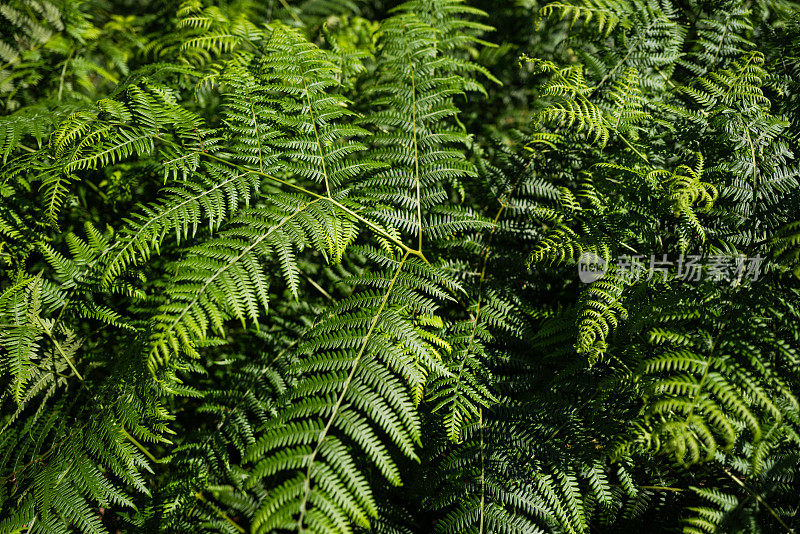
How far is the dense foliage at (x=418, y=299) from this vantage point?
1762 mm

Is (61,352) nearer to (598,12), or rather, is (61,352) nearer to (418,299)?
(418,299)

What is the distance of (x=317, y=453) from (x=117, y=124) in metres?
1.83

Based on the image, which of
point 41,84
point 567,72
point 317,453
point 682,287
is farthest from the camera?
point 41,84

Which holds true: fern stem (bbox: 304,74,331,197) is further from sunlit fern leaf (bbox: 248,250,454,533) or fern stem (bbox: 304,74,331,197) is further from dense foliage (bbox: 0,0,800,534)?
sunlit fern leaf (bbox: 248,250,454,533)

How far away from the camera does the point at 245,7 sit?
3.67m

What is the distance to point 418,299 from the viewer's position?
2092 mm

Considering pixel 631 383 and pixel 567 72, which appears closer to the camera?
pixel 631 383

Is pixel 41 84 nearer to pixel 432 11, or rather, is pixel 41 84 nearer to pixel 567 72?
pixel 432 11

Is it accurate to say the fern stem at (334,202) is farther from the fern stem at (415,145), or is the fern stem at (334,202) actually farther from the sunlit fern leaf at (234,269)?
the fern stem at (415,145)

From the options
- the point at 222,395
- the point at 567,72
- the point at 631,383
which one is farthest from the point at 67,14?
the point at 631,383

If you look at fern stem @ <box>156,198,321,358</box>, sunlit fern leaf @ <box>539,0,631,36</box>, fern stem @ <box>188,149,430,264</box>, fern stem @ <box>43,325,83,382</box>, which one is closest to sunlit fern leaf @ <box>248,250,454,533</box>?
fern stem @ <box>188,149,430,264</box>

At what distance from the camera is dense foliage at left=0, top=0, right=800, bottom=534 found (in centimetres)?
176

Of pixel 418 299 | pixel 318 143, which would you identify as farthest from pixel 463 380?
pixel 318 143

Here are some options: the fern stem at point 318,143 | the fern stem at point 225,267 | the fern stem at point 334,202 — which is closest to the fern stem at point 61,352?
the fern stem at point 225,267
